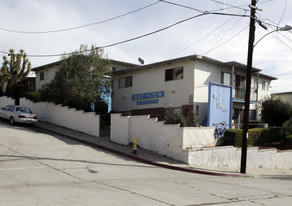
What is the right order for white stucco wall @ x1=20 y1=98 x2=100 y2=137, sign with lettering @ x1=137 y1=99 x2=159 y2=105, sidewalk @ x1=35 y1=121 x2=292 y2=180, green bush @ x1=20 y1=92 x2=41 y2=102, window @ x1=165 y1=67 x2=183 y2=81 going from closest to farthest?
sidewalk @ x1=35 y1=121 x2=292 y2=180 < white stucco wall @ x1=20 y1=98 x2=100 y2=137 < window @ x1=165 y1=67 x2=183 y2=81 < sign with lettering @ x1=137 y1=99 x2=159 y2=105 < green bush @ x1=20 y1=92 x2=41 y2=102

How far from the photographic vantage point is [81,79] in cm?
2216

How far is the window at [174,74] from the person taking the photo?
2308 centimetres

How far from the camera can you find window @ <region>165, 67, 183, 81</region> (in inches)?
909

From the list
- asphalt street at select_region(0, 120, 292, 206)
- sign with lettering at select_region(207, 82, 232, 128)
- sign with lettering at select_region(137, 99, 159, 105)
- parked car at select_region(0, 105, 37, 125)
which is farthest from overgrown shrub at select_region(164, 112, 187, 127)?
parked car at select_region(0, 105, 37, 125)

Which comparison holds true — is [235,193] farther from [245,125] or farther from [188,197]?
[245,125]

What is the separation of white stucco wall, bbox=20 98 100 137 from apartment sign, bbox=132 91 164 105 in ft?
18.8

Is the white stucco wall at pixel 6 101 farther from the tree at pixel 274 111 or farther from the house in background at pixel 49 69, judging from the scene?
the tree at pixel 274 111

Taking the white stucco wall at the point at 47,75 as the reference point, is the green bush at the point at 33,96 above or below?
below

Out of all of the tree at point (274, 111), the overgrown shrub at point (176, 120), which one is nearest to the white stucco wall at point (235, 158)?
the overgrown shrub at point (176, 120)

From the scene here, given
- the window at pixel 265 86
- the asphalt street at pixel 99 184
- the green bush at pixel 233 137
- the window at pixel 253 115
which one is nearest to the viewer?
the asphalt street at pixel 99 184

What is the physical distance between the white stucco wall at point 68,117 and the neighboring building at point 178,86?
538cm

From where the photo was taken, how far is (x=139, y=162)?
15.1m

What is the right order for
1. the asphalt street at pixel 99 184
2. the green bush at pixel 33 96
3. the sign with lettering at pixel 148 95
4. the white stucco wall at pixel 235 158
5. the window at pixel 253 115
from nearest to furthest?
the asphalt street at pixel 99 184
the white stucco wall at pixel 235 158
the sign with lettering at pixel 148 95
the green bush at pixel 33 96
the window at pixel 253 115

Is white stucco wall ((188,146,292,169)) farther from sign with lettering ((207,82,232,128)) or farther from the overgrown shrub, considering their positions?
sign with lettering ((207,82,232,128))
